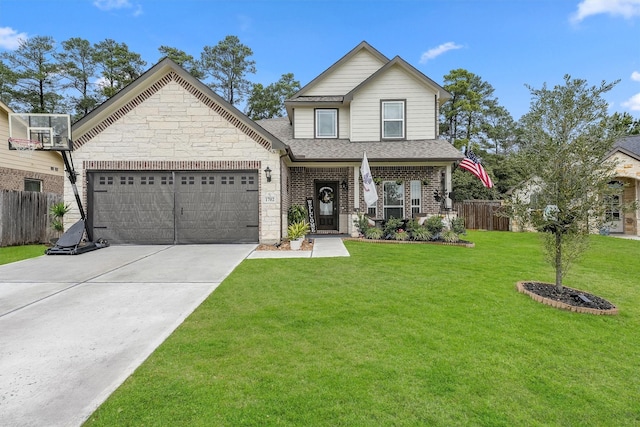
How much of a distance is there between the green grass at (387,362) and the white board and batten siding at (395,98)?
386 inches

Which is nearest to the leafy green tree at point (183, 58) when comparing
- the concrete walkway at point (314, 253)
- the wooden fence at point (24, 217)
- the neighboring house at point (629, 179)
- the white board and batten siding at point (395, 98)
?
the wooden fence at point (24, 217)

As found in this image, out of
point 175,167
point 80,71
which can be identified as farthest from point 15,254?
point 80,71

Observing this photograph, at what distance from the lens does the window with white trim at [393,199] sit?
14122mm

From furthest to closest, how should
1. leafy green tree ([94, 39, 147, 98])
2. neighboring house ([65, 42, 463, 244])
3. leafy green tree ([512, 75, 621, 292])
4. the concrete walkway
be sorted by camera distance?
leafy green tree ([94, 39, 147, 98]) < neighboring house ([65, 42, 463, 244]) < the concrete walkway < leafy green tree ([512, 75, 621, 292])

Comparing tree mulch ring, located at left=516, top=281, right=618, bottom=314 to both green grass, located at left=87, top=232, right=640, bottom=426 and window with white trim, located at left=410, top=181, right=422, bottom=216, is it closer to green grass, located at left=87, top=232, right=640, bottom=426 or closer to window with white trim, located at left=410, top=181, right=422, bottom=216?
green grass, located at left=87, top=232, right=640, bottom=426

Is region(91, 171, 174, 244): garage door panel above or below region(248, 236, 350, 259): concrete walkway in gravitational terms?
above

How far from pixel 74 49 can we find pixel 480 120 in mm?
37462

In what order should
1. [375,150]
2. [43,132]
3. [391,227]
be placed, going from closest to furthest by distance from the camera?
1. [43,132]
2. [391,227]
3. [375,150]

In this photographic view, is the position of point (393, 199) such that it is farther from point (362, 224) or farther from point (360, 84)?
point (360, 84)

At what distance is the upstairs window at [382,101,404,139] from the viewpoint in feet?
46.4

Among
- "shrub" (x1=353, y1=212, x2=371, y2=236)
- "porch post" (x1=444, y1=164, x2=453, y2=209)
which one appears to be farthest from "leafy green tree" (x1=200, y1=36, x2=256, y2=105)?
"porch post" (x1=444, y1=164, x2=453, y2=209)

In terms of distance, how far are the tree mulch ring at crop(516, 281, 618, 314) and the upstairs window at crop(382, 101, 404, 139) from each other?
9886 mm

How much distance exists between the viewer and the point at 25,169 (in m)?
15.3

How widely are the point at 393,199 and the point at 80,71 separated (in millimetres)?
29994
